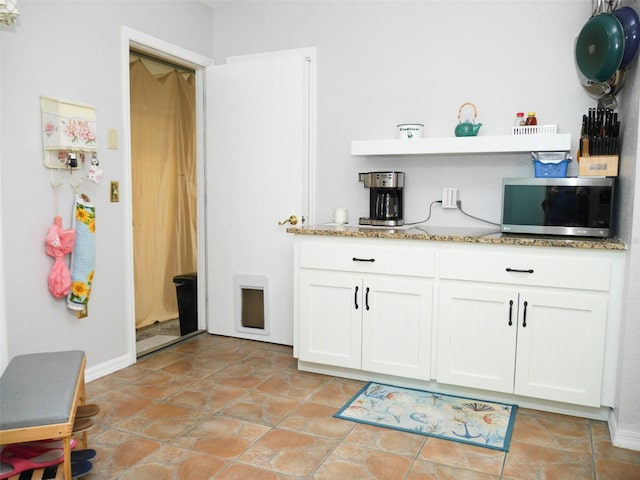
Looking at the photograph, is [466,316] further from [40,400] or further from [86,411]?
[40,400]

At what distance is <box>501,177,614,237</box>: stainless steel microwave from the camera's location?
254cm


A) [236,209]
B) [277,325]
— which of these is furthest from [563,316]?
[236,209]

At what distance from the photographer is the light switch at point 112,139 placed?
3053 mm

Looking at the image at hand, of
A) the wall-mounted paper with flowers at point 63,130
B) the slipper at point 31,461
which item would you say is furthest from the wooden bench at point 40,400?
the wall-mounted paper with flowers at point 63,130

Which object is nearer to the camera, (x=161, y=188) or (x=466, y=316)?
(x=466, y=316)

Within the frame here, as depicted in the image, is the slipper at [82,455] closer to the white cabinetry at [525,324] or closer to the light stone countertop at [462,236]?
the light stone countertop at [462,236]

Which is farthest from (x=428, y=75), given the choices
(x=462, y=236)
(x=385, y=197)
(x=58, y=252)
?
(x=58, y=252)

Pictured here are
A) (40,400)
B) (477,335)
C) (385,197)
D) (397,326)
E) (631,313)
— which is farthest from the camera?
(385,197)

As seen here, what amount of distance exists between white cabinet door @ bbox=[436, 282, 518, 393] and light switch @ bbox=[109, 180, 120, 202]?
1.98 m

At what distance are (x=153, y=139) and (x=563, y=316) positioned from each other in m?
3.37

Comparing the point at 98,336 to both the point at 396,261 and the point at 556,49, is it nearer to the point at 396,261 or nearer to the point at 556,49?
the point at 396,261

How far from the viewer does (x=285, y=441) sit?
7.60ft

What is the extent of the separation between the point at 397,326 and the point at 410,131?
1186 mm

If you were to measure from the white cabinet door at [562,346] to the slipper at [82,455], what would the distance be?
1994 mm
